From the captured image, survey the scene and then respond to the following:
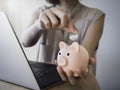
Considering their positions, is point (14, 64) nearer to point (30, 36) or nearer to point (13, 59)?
point (13, 59)

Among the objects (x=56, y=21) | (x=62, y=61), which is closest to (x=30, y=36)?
(x=56, y=21)

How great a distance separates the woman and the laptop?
102 mm

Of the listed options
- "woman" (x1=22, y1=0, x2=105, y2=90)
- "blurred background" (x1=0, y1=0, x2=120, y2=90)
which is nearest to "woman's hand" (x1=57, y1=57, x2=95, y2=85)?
"woman" (x1=22, y1=0, x2=105, y2=90)

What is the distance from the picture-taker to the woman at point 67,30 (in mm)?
598

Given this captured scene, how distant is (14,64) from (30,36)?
0.26 metres

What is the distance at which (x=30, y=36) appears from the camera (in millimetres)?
692

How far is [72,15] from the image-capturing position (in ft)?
2.24

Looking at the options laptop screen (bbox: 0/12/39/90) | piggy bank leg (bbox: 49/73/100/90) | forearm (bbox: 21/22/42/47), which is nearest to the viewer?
laptop screen (bbox: 0/12/39/90)

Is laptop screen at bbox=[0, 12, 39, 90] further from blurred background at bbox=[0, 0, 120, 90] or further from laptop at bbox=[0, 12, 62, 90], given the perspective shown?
blurred background at bbox=[0, 0, 120, 90]

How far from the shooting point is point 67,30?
63cm

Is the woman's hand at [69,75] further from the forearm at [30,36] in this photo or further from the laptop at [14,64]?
the forearm at [30,36]

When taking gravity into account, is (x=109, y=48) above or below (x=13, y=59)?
below

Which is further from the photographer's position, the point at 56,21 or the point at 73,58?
the point at 56,21

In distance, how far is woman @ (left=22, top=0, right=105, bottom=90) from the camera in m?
0.60
